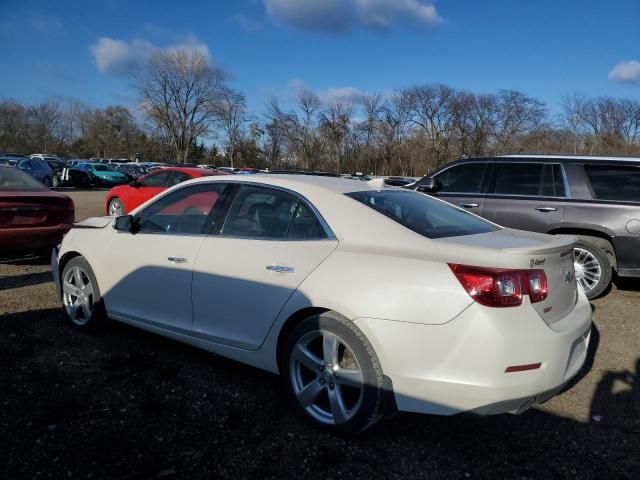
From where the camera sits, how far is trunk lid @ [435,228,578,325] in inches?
102

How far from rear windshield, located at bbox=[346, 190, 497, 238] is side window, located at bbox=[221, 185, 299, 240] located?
450 millimetres

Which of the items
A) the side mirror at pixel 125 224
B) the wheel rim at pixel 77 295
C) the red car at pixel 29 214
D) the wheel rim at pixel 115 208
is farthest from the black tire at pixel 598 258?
the wheel rim at pixel 115 208

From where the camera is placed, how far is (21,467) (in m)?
2.54

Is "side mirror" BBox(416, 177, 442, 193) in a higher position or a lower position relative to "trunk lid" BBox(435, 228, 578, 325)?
higher

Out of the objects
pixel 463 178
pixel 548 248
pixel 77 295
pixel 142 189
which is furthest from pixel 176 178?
pixel 548 248

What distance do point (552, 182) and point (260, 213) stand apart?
4.48m

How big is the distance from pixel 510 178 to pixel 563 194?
0.73 metres

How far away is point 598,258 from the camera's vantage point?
5.88 meters

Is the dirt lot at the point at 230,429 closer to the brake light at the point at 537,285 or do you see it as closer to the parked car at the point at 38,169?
the brake light at the point at 537,285

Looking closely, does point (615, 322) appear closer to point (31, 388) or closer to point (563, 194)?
point (563, 194)

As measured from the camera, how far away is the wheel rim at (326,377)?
282 centimetres

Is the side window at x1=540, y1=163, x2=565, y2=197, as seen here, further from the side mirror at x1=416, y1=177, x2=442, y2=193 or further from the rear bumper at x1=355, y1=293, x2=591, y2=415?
the rear bumper at x1=355, y1=293, x2=591, y2=415

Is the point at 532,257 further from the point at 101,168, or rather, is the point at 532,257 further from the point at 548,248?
the point at 101,168

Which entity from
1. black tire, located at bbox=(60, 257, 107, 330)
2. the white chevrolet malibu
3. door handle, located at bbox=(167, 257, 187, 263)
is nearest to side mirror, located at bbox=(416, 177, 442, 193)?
the white chevrolet malibu
